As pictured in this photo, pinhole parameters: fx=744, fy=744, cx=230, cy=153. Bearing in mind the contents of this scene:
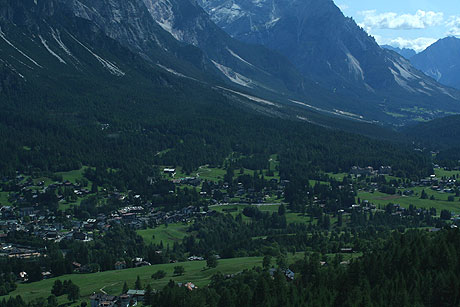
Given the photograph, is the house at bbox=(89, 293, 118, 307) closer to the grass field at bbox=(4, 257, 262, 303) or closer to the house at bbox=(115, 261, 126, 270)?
the grass field at bbox=(4, 257, 262, 303)

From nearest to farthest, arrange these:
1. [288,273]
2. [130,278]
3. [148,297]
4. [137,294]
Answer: [148,297] < [137,294] < [288,273] < [130,278]

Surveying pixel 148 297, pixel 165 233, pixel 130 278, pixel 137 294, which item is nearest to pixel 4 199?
pixel 165 233

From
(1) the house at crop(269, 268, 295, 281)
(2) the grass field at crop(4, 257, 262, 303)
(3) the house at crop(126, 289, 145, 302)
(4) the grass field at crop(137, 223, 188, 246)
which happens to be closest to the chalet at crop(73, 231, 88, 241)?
(4) the grass field at crop(137, 223, 188, 246)

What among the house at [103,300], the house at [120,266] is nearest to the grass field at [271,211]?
the house at [120,266]

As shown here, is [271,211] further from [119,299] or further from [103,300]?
[103,300]

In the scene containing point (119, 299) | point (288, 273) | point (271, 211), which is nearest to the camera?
point (119, 299)

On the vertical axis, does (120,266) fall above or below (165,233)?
above

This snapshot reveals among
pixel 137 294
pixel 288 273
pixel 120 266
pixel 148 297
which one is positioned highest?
pixel 288 273
